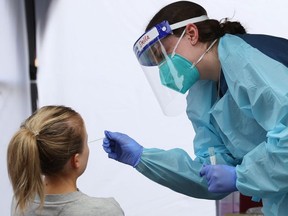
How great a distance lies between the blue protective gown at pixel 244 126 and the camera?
111cm

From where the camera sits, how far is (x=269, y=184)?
1.11 metres

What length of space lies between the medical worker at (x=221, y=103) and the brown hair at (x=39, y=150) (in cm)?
26

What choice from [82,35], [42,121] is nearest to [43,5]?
[82,35]

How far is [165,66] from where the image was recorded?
1.35 m

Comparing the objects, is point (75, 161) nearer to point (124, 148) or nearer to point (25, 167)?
point (25, 167)

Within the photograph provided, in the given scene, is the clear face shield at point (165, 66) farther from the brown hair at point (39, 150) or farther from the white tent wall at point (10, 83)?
the white tent wall at point (10, 83)

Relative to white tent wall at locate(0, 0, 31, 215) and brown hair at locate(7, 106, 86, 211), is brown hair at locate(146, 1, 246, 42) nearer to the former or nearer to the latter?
brown hair at locate(7, 106, 86, 211)

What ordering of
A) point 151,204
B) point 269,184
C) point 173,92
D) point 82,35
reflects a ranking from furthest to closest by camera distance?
point 82,35
point 151,204
point 173,92
point 269,184

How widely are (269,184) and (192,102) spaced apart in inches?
18.1

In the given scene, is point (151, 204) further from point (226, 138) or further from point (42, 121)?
point (42, 121)

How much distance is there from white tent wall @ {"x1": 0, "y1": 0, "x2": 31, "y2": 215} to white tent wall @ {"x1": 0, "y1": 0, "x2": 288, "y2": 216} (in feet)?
0.15

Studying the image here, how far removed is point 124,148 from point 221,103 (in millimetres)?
301

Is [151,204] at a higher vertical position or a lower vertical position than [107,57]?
lower

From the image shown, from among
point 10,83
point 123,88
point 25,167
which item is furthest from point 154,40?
point 10,83
